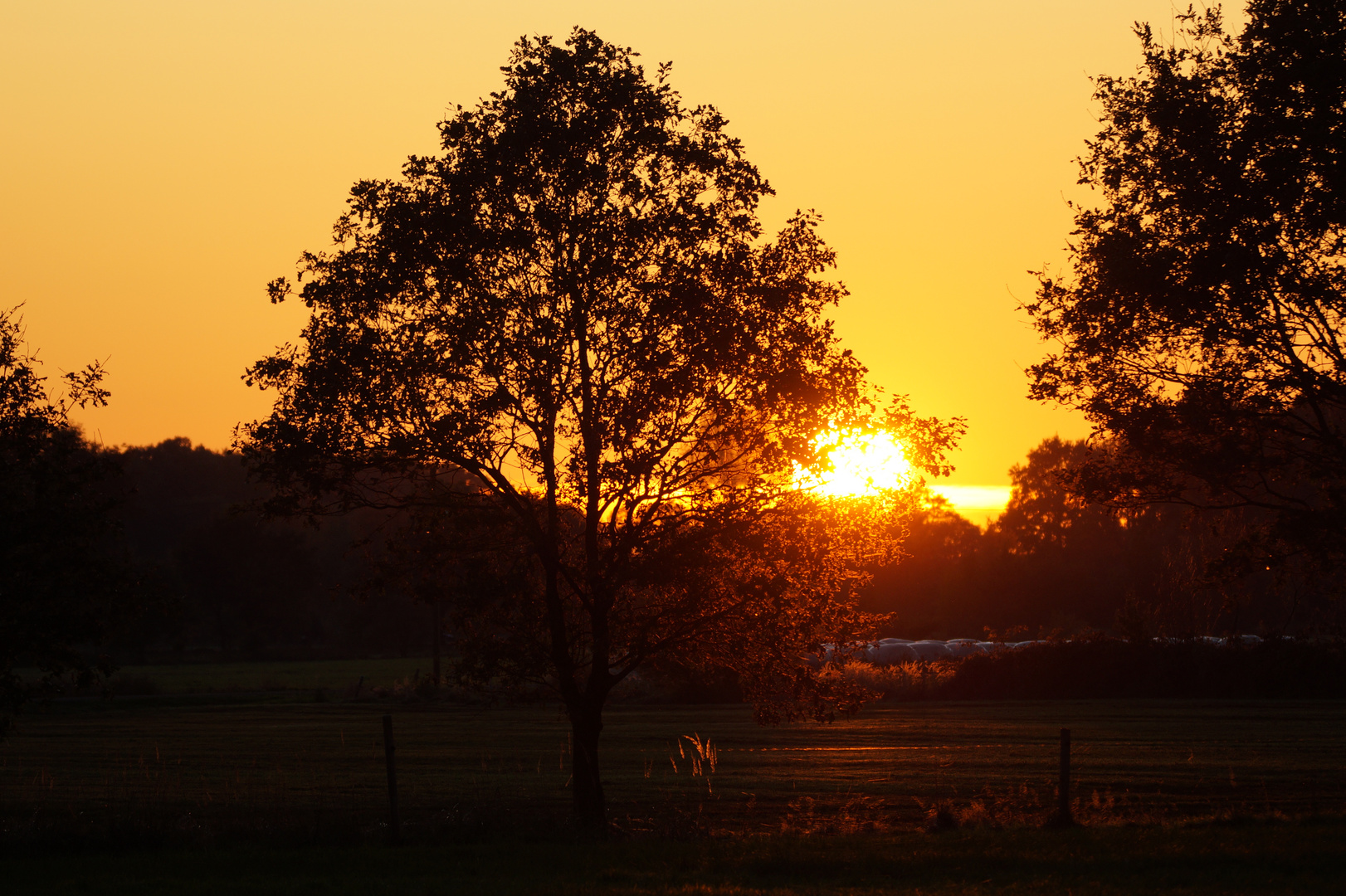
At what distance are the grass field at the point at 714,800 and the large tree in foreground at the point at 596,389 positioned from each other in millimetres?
2832

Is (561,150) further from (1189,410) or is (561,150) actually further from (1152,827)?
(1152,827)

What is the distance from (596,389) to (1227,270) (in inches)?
380

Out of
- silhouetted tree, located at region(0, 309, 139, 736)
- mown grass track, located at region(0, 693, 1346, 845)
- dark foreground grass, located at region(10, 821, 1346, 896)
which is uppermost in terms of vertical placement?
silhouetted tree, located at region(0, 309, 139, 736)

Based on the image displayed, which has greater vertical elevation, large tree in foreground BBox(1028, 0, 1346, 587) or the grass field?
large tree in foreground BBox(1028, 0, 1346, 587)

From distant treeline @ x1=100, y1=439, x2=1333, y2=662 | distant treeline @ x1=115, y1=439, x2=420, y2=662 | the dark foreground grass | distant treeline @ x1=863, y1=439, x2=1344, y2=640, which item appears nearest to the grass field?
the dark foreground grass

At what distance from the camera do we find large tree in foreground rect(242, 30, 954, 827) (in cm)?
1733

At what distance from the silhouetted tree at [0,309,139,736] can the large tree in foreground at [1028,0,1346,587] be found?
15.0 metres

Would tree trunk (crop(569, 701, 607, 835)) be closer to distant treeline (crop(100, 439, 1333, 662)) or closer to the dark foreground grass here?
the dark foreground grass

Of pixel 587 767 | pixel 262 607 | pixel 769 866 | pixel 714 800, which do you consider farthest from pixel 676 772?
pixel 262 607

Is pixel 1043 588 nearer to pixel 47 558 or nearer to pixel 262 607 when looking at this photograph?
pixel 262 607

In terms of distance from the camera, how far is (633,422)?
56.4 ft

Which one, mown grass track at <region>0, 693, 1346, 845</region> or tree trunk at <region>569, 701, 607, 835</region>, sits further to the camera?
mown grass track at <region>0, 693, 1346, 845</region>

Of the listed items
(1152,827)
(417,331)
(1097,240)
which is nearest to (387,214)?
(417,331)

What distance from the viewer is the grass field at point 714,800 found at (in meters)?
14.1
